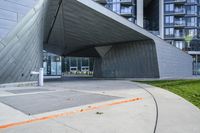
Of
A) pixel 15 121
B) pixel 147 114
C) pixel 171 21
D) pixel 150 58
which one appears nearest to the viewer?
pixel 15 121

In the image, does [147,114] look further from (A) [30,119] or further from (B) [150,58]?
(B) [150,58]

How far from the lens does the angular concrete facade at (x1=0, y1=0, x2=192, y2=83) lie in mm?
Result: 12867

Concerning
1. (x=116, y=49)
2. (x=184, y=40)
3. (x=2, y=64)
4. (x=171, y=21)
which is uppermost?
(x=171, y=21)

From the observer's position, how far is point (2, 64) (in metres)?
11.8

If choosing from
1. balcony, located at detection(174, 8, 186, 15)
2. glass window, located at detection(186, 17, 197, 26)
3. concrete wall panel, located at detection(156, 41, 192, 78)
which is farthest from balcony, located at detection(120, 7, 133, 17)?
glass window, located at detection(186, 17, 197, 26)

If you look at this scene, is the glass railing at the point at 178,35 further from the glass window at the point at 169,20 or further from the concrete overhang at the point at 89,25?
the concrete overhang at the point at 89,25

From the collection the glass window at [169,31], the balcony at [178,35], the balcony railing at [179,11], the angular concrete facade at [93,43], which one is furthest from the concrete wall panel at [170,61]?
the balcony railing at [179,11]

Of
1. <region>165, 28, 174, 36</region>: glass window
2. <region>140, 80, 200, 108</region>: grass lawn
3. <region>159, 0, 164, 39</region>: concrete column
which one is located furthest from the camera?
<region>165, 28, 174, 36</region>: glass window

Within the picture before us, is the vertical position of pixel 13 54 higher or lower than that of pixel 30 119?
higher

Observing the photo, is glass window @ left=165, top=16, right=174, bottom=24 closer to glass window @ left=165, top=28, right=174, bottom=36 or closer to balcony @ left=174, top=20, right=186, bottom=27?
balcony @ left=174, top=20, right=186, bottom=27

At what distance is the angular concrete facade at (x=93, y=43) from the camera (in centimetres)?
1287

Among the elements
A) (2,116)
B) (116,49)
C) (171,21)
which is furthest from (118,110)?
(171,21)

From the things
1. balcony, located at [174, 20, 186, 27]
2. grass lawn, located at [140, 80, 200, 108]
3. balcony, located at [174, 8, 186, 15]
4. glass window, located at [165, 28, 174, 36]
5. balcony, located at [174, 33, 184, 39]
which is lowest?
grass lawn, located at [140, 80, 200, 108]

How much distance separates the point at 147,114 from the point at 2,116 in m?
4.02
